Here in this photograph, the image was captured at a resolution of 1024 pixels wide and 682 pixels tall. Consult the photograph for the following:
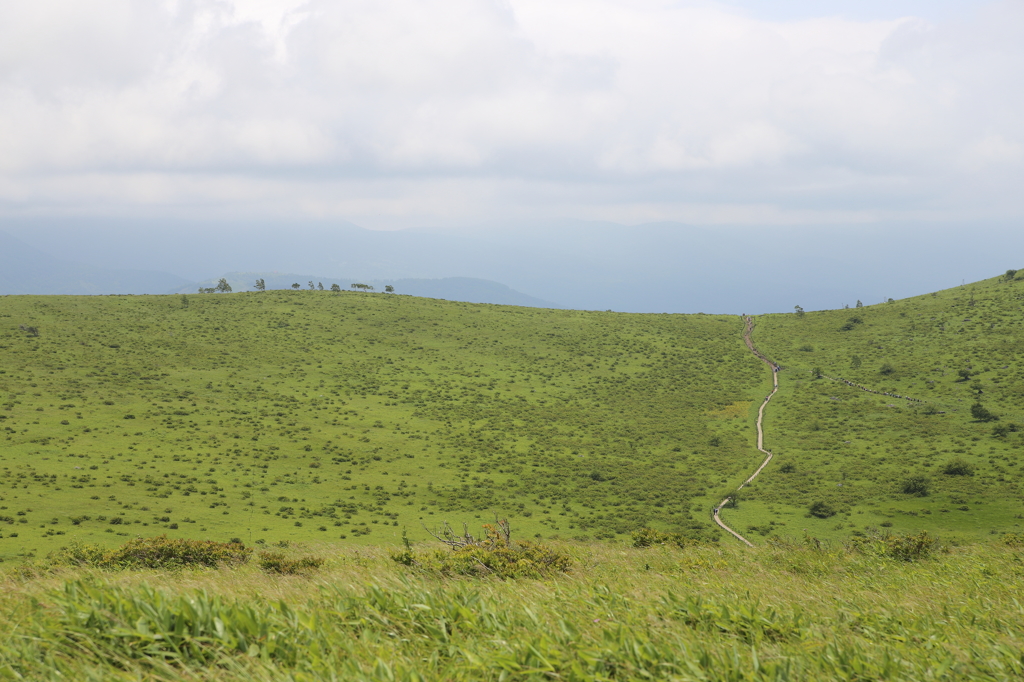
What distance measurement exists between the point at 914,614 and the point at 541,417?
6408 cm

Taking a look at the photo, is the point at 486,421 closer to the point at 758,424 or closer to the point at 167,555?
the point at 758,424

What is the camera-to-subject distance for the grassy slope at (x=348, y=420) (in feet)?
139

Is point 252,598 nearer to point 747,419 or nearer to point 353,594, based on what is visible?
point 353,594

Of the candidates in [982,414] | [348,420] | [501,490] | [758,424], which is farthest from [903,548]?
[348,420]

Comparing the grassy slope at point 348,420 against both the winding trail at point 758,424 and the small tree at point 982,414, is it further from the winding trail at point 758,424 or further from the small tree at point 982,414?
the small tree at point 982,414

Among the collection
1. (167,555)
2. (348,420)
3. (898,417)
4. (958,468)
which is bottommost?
(958,468)

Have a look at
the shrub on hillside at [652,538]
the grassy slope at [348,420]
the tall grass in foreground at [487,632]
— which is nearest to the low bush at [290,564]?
the tall grass in foreground at [487,632]

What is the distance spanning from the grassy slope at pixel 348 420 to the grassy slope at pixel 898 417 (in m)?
6.06

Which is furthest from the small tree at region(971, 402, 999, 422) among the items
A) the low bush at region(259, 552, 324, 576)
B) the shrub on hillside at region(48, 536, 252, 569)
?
the shrub on hillside at region(48, 536, 252, 569)

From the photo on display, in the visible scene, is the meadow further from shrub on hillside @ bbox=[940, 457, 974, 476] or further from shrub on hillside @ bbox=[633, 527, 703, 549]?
shrub on hillside @ bbox=[940, 457, 974, 476]

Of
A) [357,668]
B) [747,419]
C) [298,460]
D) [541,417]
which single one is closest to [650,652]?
[357,668]

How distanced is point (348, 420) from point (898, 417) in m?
64.3

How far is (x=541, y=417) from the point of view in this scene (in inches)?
2847

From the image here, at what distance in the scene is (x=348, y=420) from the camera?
6638cm
